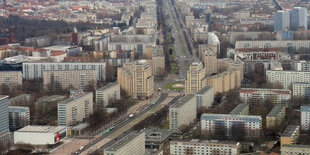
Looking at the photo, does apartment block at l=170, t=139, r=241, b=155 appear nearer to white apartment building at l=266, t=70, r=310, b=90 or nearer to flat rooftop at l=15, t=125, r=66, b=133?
flat rooftop at l=15, t=125, r=66, b=133

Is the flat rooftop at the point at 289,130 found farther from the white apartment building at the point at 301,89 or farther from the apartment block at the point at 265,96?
the white apartment building at the point at 301,89

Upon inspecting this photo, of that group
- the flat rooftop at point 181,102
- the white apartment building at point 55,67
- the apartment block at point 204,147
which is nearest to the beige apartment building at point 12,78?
the white apartment building at point 55,67

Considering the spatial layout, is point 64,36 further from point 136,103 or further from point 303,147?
point 303,147

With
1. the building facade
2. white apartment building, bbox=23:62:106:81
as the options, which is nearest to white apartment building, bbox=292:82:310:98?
white apartment building, bbox=23:62:106:81

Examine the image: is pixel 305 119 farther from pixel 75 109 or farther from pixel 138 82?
pixel 138 82

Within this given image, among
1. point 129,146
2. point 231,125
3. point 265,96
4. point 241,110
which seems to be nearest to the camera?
point 129,146

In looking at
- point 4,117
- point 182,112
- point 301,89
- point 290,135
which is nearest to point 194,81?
point 301,89

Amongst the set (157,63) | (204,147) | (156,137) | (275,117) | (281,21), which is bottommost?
(156,137)
